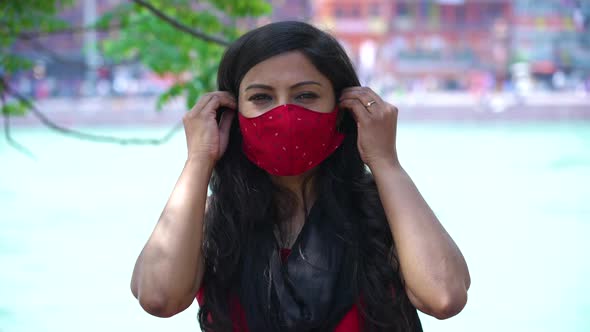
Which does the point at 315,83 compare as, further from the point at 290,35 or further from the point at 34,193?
the point at 34,193

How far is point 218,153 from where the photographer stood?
2.08 meters

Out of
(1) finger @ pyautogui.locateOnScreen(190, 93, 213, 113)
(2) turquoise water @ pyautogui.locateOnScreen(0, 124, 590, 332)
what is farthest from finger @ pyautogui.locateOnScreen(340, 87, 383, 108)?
(2) turquoise water @ pyautogui.locateOnScreen(0, 124, 590, 332)

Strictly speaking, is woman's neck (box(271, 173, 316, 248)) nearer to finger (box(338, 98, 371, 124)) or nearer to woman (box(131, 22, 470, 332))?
woman (box(131, 22, 470, 332))

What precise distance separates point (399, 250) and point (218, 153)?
51 cm

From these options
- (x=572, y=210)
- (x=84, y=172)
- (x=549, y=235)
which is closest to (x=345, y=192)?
(x=549, y=235)

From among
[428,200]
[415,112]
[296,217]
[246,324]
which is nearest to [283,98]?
[296,217]

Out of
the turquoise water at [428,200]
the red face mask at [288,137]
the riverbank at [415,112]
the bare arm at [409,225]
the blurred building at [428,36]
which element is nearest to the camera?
the bare arm at [409,225]

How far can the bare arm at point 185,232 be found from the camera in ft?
6.38

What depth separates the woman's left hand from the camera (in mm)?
2037

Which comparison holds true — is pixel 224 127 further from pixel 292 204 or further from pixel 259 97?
pixel 292 204

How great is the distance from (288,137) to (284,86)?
4.9 inches

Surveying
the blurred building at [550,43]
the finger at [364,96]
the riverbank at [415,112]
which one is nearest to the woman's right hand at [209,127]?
the finger at [364,96]

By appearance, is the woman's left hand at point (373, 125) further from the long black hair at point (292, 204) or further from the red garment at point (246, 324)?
the red garment at point (246, 324)

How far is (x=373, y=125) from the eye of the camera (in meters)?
2.04
